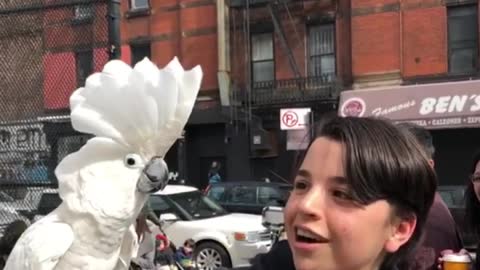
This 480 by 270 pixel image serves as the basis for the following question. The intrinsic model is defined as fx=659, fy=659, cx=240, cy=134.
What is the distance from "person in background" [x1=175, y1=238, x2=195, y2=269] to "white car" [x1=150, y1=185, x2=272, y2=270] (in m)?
0.17

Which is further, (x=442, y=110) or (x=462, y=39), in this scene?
(x=462, y=39)

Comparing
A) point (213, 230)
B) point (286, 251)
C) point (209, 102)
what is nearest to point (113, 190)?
point (286, 251)

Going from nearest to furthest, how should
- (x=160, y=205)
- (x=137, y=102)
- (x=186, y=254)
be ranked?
(x=137, y=102) < (x=186, y=254) < (x=160, y=205)

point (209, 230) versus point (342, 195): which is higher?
point (342, 195)

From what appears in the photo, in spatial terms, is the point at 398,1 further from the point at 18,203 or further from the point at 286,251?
the point at 286,251

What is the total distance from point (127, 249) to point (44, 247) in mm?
431

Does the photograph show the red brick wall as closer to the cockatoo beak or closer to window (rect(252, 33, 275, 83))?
window (rect(252, 33, 275, 83))

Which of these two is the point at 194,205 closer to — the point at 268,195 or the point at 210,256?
the point at 210,256

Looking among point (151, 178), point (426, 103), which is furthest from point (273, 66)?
point (151, 178)

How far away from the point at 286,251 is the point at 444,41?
17257 millimetres

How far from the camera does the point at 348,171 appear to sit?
4.57 ft

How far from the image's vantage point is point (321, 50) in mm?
19469

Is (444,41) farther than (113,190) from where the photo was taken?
Yes

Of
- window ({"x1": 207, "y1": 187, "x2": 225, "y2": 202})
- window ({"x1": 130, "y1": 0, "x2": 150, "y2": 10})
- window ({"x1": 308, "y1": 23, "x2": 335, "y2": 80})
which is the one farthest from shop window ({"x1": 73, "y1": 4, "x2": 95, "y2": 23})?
window ({"x1": 130, "y1": 0, "x2": 150, "y2": 10})
